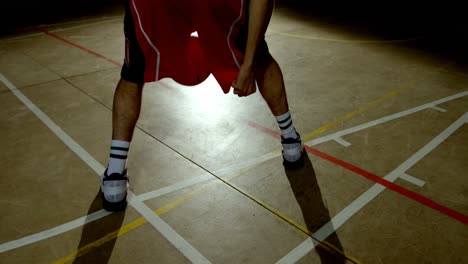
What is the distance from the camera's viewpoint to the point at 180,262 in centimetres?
159

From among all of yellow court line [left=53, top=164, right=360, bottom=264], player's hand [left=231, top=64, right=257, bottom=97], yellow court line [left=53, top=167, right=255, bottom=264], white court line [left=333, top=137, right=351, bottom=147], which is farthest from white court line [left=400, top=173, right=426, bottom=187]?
yellow court line [left=53, top=167, right=255, bottom=264]

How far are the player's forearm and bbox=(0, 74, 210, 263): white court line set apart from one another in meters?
0.99

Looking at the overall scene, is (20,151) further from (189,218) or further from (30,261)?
(189,218)

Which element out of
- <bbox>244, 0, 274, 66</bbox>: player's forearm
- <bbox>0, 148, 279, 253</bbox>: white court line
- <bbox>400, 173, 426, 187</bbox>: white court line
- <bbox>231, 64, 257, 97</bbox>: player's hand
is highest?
<bbox>244, 0, 274, 66</bbox>: player's forearm

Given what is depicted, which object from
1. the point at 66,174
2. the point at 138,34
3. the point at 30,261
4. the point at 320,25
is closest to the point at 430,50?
the point at 320,25

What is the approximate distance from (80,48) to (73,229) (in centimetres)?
390

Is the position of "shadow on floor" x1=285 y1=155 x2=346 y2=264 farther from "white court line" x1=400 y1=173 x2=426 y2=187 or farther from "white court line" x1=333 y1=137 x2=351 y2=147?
"white court line" x1=400 y1=173 x2=426 y2=187

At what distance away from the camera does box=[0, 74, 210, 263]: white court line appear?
1650mm

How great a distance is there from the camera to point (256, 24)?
1.71m

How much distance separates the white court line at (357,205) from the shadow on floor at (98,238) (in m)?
0.86

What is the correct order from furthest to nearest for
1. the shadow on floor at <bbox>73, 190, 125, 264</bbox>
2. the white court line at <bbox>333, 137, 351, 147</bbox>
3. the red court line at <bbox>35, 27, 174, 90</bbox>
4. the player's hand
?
the red court line at <bbox>35, 27, 174, 90</bbox>
the white court line at <bbox>333, 137, 351, 147</bbox>
the player's hand
the shadow on floor at <bbox>73, 190, 125, 264</bbox>

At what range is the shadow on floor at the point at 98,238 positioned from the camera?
162cm

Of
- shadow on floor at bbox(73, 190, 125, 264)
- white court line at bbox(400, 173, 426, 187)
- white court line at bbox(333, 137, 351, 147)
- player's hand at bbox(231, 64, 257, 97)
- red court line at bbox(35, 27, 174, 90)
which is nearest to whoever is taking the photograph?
shadow on floor at bbox(73, 190, 125, 264)

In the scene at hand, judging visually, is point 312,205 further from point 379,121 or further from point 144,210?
point 379,121
